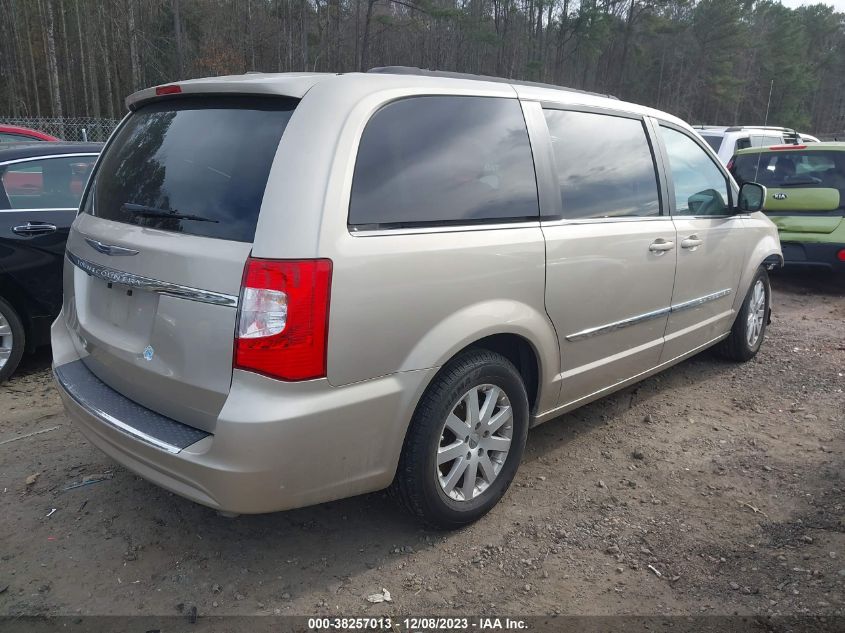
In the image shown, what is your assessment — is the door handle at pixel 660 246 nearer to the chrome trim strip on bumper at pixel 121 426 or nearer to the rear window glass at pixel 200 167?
the rear window glass at pixel 200 167

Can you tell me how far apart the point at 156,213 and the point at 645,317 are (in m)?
2.60

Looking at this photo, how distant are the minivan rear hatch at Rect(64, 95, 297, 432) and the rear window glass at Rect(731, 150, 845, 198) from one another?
22.9 ft

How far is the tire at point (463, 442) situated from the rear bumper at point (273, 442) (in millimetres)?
110

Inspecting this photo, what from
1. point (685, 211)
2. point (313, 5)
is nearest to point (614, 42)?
point (313, 5)

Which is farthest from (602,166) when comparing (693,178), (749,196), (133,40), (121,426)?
(133,40)

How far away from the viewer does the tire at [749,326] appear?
500 cm


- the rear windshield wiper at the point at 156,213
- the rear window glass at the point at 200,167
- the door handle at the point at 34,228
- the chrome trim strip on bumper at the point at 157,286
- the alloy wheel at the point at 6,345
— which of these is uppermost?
the rear window glass at the point at 200,167

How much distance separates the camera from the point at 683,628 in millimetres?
2316

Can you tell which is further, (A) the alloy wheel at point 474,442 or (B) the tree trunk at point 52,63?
(B) the tree trunk at point 52,63

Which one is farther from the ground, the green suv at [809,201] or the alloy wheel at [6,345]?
the green suv at [809,201]

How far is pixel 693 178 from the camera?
4.20 metres

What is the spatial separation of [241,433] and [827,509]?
2760 millimetres

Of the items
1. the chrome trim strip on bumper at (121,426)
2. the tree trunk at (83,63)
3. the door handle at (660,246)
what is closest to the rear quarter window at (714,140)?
the door handle at (660,246)

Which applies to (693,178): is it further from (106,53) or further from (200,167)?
(106,53)
